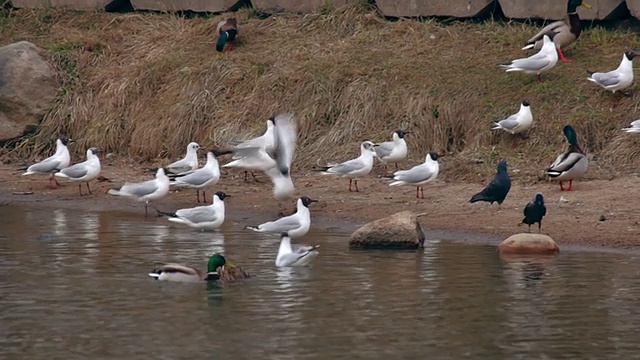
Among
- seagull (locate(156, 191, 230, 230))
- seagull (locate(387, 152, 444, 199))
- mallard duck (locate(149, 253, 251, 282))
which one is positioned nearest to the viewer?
mallard duck (locate(149, 253, 251, 282))

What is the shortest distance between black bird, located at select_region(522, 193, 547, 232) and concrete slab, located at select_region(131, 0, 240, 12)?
9825 mm

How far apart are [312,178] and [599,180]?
3860mm

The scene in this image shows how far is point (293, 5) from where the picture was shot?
23.2 m

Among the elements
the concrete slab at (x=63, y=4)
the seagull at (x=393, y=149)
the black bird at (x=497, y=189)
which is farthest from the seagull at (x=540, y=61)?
the concrete slab at (x=63, y=4)

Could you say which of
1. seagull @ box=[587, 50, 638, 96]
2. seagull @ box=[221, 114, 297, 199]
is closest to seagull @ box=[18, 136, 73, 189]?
seagull @ box=[221, 114, 297, 199]

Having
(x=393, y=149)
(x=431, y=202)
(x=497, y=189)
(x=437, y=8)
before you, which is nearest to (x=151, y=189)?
(x=393, y=149)

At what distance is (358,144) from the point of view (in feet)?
64.1

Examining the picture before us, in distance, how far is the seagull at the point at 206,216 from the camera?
16578 mm

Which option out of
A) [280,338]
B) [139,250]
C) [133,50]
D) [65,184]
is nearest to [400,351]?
[280,338]

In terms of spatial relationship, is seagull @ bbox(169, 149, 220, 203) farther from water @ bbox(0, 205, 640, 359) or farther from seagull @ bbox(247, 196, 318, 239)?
seagull @ bbox(247, 196, 318, 239)

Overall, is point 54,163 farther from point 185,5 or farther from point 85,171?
point 185,5

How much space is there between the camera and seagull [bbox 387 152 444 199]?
17438mm

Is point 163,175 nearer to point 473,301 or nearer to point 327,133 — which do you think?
point 327,133

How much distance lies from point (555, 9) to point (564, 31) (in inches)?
39.5
